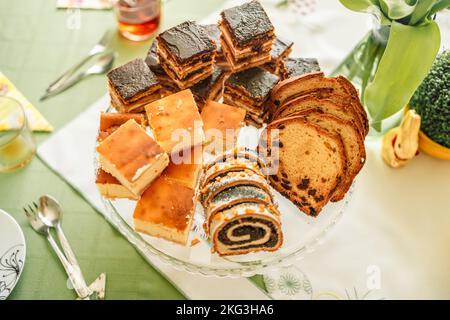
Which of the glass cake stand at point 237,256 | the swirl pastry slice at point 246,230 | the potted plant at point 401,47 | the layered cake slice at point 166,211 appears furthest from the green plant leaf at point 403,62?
the layered cake slice at point 166,211

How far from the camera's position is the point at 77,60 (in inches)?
99.8

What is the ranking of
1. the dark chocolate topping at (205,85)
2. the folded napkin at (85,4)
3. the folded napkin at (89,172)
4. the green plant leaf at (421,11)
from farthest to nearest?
the folded napkin at (85,4) < the dark chocolate topping at (205,85) < the folded napkin at (89,172) < the green plant leaf at (421,11)

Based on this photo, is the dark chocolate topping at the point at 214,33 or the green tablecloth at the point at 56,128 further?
the dark chocolate topping at the point at 214,33

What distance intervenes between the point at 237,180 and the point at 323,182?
39 centimetres

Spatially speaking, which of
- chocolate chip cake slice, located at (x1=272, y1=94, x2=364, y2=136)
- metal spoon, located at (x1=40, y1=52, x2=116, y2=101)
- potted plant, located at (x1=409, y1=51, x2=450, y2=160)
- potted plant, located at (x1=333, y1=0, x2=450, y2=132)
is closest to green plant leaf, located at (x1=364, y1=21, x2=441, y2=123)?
potted plant, located at (x1=333, y1=0, x2=450, y2=132)

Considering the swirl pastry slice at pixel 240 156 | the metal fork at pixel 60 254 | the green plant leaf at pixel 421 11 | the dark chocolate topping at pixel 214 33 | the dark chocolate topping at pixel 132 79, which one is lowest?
the metal fork at pixel 60 254

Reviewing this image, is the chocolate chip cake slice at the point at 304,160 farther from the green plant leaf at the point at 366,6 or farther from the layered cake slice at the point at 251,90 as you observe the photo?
the green plant leaf at the point at 366,6

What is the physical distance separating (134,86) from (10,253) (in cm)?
86

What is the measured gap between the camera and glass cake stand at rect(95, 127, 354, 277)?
1780 mm

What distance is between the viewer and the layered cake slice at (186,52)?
200cm

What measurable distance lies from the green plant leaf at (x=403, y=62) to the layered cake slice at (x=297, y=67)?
0.33 metres

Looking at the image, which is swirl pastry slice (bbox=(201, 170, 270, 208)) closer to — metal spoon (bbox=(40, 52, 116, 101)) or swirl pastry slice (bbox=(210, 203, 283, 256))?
swirl pastry slice (bbox=(210, 203, 283, 256))

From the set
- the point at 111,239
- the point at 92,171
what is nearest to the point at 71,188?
the point at 92,171

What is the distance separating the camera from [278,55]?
2166 mm
